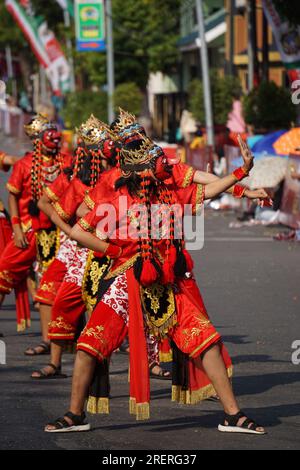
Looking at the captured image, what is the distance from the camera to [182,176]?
8.29 m

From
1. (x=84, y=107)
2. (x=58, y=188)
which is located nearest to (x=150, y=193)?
(x=58, y=188)

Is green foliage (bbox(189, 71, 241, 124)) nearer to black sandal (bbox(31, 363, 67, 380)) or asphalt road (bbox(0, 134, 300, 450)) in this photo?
asphalt road (bbox(0, 134, 300, 450))

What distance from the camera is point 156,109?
69.6 m

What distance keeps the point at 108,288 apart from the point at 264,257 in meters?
11.0

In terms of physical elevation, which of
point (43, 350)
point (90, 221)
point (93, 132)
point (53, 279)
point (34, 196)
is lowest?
point (43, 350)

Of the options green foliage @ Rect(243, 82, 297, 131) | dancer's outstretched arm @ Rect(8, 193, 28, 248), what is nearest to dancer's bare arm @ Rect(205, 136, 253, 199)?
dancer's outstretched arm @ Rect(8, 193, 28, 248)

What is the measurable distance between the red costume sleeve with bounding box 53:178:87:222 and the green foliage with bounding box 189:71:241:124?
1083 inches

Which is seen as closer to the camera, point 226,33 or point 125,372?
point 125,372

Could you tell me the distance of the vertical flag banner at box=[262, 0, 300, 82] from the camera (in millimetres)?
26219

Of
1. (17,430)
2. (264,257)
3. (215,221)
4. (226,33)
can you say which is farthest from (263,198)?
(226,33)

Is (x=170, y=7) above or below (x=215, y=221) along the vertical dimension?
above

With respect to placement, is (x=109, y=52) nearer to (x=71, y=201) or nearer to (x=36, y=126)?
(x=36, y=126)

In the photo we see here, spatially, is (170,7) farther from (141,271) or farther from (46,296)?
(141,271)

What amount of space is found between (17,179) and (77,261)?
2044mm
